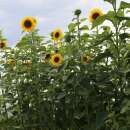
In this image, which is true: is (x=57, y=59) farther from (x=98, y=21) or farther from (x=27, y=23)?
(x=98, y=21)

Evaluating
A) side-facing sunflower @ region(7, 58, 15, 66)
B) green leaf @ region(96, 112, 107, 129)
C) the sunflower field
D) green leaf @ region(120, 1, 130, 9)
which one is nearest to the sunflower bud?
the sunflower field

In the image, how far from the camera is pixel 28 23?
275 inches

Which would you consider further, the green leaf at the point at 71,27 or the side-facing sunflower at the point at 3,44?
the side-facing sunflower at the point at 3,44

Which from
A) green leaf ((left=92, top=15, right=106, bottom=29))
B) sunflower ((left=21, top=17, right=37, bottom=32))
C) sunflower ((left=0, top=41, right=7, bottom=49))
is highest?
sunflower ((left=21, top=17, right=37, bottom=32))

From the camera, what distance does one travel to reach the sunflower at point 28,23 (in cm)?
690

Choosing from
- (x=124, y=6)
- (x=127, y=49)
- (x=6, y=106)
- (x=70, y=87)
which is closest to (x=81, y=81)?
(x=70, y=87)

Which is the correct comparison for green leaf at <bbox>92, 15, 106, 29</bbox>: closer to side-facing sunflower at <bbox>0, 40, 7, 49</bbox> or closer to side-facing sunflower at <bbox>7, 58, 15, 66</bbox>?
side-facing sunflower at <bbox>7, 58, 15, 66</bbox>

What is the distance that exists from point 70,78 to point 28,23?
150 cm

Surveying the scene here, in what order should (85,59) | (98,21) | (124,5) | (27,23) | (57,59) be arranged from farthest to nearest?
(27,23) → (57,59) → (85,59) → (124,5) → (98,21)

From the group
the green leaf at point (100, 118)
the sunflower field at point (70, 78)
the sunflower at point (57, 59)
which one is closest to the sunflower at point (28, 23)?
the sunflower field at point (70, 78)

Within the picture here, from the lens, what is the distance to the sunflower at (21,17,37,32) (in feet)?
22.6


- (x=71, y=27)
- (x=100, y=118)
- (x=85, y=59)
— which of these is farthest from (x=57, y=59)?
(x=100, y=118)

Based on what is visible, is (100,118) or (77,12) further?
(77,12)

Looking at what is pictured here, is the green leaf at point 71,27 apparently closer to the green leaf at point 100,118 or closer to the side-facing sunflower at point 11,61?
the side-facing sunflower at point 11,61
